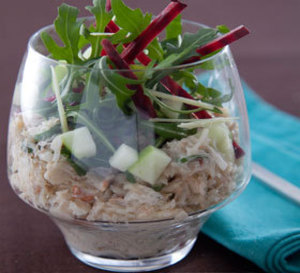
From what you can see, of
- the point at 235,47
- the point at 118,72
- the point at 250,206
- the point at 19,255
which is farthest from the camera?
the point at 235,47

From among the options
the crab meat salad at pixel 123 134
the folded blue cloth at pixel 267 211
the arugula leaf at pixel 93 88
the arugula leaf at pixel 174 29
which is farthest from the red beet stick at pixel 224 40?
the folded blue cloth at pixel 267 211

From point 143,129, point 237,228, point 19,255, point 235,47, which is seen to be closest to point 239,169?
point 237,228

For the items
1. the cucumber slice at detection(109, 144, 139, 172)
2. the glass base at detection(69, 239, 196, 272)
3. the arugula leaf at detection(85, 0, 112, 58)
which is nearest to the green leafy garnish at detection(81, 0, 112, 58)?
the arugula leaf at detection(85, 0, 112, 58)

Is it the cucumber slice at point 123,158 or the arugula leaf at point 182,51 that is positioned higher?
the arugula leaf at point 182,51

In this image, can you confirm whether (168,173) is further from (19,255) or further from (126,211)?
(19,255)

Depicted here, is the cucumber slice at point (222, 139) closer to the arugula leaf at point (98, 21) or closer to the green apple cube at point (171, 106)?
the green apple cube at point (171, 106)

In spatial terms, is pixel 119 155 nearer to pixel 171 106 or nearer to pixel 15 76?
pixel 171 106
